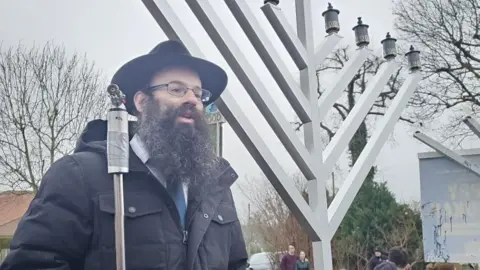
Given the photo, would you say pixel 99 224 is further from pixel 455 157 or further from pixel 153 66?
pixel 455 157

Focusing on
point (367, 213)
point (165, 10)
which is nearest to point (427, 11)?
point (367, 213)

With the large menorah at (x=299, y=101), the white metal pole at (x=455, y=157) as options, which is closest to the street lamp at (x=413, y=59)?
the large menorah at (x=299, y=101)

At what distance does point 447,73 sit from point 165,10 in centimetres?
741

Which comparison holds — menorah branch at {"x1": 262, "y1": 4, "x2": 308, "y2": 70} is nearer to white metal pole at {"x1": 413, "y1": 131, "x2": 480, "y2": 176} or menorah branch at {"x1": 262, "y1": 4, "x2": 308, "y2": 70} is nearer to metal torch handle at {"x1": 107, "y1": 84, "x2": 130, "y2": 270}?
white metal pole at {"x1": 413, "y1": 131, "x2": 480, "y2": 176}

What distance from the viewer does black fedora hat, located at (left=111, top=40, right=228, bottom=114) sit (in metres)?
1.22

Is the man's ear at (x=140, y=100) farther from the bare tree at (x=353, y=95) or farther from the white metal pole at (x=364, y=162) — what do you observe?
the bare tree at (x=353, y=95)

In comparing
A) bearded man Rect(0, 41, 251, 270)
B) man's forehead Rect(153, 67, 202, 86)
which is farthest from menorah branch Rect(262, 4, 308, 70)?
man's forehead Rect(153, 67, 202, 86)

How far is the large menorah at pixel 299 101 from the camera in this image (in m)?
2.51

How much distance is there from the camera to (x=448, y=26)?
8.75 m

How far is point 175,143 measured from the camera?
3.88 feet

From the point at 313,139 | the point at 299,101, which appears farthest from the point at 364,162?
the point at 299,101

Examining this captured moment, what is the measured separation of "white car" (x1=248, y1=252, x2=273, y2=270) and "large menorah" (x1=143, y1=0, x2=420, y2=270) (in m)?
7.05

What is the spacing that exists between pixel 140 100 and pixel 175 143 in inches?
5.7

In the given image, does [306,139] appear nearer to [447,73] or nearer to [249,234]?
[447,73]
